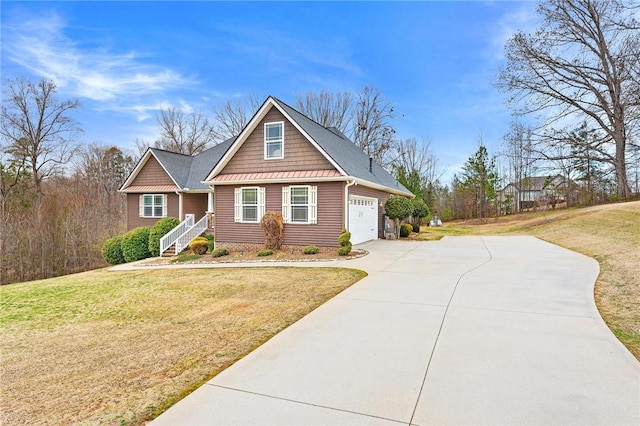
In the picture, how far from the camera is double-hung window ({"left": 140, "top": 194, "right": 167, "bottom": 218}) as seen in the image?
64.1 feet

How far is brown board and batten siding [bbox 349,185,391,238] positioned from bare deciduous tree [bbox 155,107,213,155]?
23225 mm

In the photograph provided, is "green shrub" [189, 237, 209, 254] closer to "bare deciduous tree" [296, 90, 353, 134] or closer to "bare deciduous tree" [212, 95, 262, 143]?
"bare deciduous tree" [212, 95, 262, 143]

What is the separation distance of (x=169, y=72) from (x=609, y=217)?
2728cm

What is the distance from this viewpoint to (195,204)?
19.7 m

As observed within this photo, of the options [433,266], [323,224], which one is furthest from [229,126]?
[433,266]

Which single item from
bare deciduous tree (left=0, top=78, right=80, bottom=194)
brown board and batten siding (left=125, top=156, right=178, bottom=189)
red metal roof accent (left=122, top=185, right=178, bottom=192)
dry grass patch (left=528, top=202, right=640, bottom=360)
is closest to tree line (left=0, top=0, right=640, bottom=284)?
bare deciduous tree (left=0, top=78, right=80, bottom=194)

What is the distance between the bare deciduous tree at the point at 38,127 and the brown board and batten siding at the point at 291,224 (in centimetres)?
1753

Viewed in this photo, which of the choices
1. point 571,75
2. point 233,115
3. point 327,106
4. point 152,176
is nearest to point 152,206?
point 152,176

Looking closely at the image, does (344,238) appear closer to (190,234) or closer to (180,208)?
(190,234)

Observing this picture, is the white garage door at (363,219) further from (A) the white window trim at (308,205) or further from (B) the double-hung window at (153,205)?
(B) the double-hung window at (153,205)

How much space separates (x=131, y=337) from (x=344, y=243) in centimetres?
883

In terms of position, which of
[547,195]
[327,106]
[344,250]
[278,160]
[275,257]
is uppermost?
[327,106]

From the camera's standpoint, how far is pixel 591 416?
2.58m

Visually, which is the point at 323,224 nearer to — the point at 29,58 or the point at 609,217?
the point at 29,58
